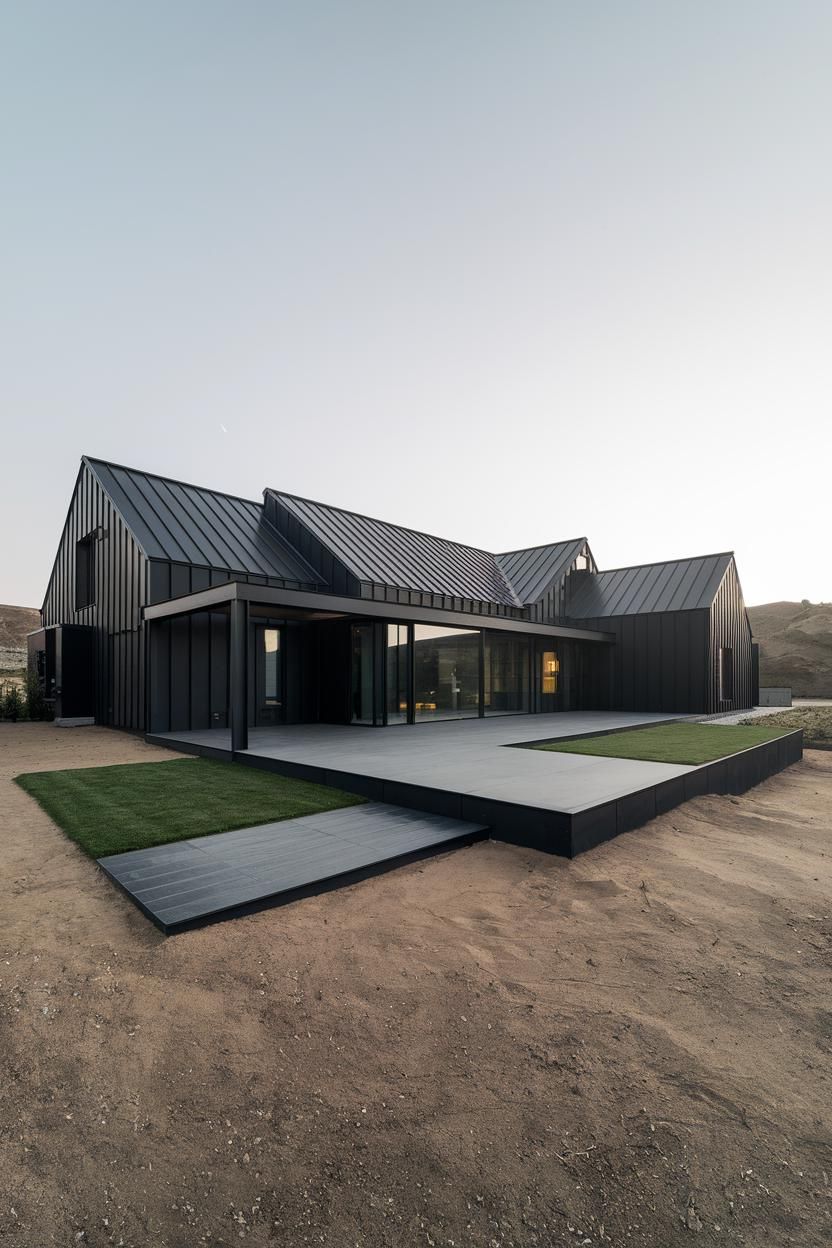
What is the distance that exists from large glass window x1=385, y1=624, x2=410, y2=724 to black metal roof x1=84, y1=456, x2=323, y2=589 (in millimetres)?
2613

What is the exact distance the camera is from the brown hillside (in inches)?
2148

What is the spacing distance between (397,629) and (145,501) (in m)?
7.19

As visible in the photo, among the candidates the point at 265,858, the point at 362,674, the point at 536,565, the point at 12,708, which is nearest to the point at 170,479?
the point at 362,674

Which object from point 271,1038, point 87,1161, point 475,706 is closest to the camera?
point 87,1161

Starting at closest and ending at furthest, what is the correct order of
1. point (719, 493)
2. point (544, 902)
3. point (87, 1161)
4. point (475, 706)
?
point (87, 1161), point (544, 902), point (475, 706), point (719, 493)

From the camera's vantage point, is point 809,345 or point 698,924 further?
point 809,345

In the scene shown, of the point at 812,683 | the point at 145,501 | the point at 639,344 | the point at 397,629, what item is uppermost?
the point at 639,344

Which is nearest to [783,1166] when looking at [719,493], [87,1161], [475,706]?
[87,1161]

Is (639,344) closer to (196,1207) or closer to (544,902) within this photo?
(544,902)

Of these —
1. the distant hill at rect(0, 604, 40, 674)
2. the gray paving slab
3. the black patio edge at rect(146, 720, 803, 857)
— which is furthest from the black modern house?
the distant hill at rect(0, 604, 40, 674)

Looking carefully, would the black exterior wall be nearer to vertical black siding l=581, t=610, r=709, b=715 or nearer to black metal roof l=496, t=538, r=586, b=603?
vertical black siding l=581, t=610, r=709, b=715

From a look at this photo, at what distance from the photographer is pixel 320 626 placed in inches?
568

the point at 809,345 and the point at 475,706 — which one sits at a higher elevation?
the point at 809,345

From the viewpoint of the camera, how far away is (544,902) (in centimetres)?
415
